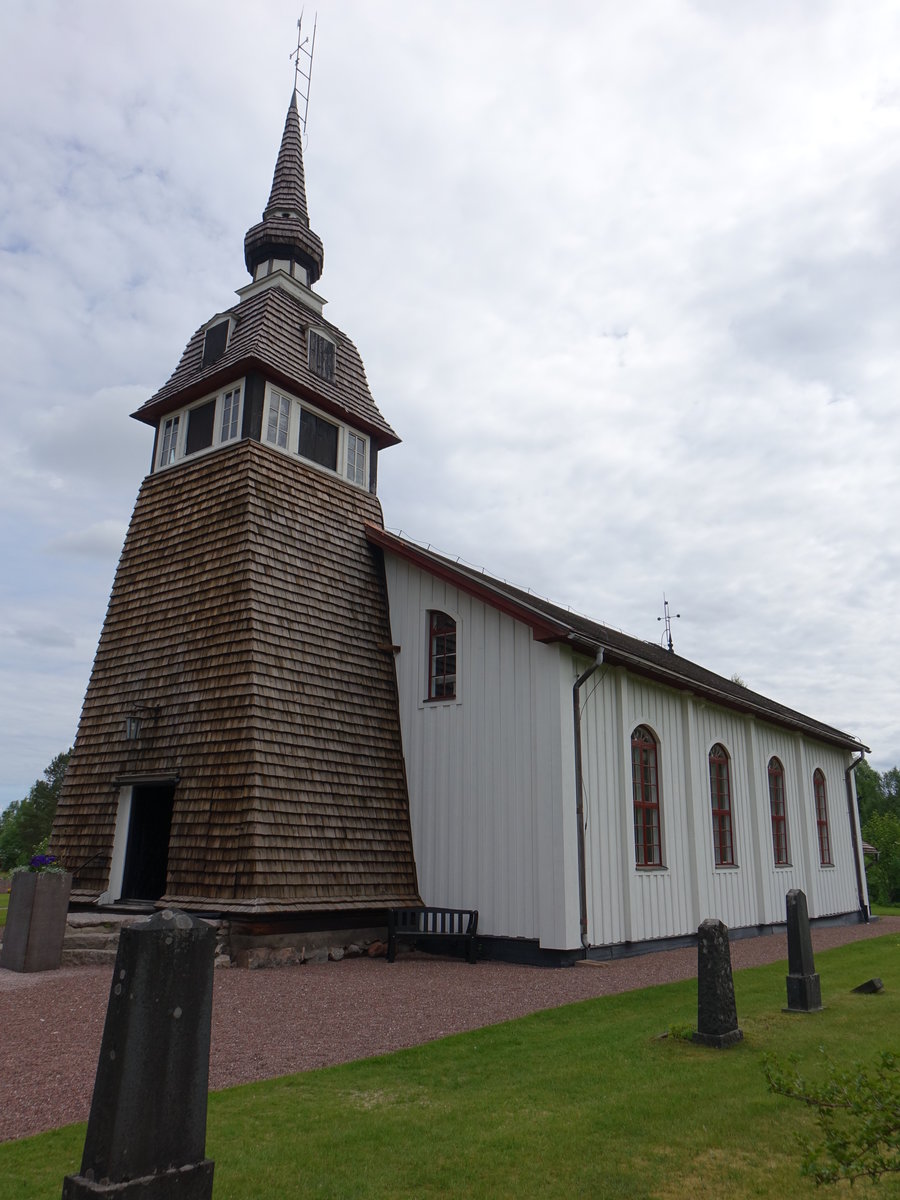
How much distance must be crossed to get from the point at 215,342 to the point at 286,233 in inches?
124

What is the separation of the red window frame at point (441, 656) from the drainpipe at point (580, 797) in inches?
90.5

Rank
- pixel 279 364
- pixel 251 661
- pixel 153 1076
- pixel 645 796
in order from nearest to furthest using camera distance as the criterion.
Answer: pixel 153 1076 → pixel 251 661 → pixel 645 796 → pixel 279 364

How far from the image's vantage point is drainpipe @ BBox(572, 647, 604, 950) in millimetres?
12305

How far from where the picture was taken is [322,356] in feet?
55.7

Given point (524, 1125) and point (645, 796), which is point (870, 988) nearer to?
point (645, 796)

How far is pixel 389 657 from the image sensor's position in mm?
15508

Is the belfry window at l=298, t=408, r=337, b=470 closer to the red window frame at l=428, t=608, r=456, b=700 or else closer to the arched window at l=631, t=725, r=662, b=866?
the red window frame at l=428, t=608, r=456, b=700

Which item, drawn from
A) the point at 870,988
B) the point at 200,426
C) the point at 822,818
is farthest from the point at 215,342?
the point at 822,818

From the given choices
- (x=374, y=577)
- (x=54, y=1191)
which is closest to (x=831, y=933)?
(x=374, y=577)

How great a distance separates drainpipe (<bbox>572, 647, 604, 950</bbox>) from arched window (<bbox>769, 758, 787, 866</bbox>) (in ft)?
26.8

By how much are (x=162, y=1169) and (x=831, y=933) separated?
18.5m

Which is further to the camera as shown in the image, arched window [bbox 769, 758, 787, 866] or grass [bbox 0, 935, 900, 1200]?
arched window [bbox 769, 758, 787, 866]

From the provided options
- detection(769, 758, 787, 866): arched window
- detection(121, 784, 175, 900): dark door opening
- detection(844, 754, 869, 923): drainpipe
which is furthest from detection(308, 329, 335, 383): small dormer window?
detection(844, 754, 869, 923): drainpipe

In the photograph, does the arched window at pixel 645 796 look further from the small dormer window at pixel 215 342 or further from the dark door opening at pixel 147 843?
the small dormer window at pixel 215 342
